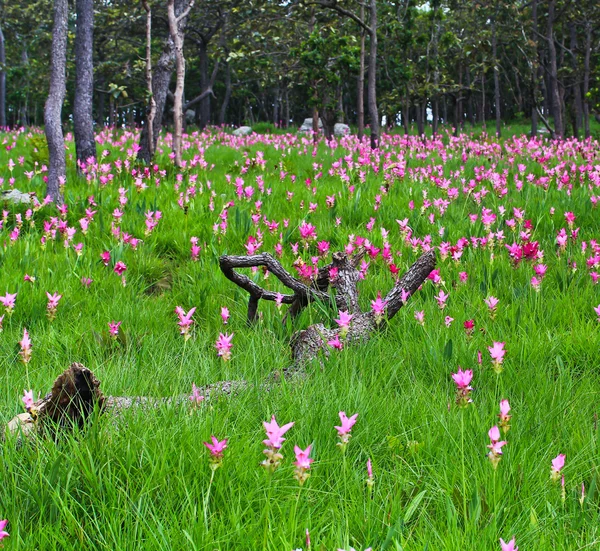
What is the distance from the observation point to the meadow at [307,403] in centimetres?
172

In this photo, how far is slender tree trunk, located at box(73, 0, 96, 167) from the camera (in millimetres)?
8672

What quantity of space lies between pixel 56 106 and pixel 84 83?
224 centimetres

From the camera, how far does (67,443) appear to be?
2.00 m

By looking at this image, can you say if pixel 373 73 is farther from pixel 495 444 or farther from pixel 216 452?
pixel 216 452

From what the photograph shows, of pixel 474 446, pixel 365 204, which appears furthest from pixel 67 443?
pixel 365 204

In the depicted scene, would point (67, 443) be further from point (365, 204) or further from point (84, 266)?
point (365, 204)

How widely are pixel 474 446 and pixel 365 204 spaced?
4793 mm

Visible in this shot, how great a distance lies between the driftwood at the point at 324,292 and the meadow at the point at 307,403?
0.34 ft

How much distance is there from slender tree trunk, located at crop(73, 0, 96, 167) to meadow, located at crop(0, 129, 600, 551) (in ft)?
12.2

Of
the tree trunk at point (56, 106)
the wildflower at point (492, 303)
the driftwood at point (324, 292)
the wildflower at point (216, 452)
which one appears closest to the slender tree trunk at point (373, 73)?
the tree trunk at point (56, 106)

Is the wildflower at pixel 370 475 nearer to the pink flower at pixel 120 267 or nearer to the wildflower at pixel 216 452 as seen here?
the wildflower at pixel 216 452

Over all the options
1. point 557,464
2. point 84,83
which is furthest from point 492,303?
point 84,83

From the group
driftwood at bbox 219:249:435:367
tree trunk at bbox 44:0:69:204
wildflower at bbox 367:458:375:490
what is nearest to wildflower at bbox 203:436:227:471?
wildflower at bbox 367:458:375:490

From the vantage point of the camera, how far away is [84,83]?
888 centimetres
